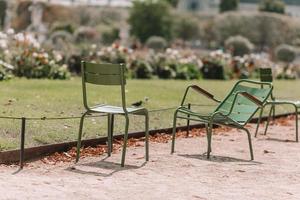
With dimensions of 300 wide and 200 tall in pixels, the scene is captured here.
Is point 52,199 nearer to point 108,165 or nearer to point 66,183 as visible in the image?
point 66,183

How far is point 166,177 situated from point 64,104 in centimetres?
493

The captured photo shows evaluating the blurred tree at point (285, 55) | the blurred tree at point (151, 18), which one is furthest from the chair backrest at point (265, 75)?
the blurred tree at point (151, 18)

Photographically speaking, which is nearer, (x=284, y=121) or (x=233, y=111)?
(x=233, y=111)

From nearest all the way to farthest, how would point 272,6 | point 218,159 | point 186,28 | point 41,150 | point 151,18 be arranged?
point 41,150 < point 218,159 < point 151,18 < point 186,28 < point 272,6

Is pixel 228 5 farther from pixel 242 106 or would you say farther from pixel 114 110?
pixel 114 110

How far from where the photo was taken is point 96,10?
77.2 m

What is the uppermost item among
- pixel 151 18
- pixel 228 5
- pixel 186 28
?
pixel 228 5

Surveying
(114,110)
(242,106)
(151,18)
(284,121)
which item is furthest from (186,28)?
(114,110)

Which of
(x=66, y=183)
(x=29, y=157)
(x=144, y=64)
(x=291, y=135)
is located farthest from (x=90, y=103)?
(x=144, y=64)

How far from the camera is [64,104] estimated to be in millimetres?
11828

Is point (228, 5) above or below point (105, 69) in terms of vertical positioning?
above

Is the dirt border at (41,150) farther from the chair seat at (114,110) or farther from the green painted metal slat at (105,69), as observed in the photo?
the green painted metal slat at (105,69)

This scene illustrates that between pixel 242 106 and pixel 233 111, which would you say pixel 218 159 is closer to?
pixel 233 111

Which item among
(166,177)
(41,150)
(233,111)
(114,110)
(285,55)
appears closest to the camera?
(166,177)
